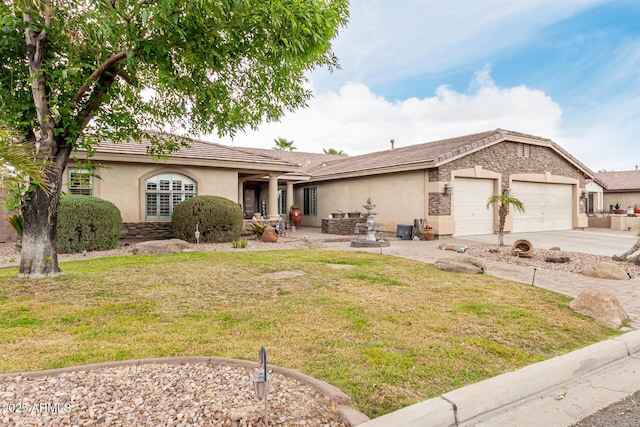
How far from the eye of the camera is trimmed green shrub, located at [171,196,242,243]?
1256cm

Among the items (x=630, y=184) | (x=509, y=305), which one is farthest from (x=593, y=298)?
(x=630, y=184)

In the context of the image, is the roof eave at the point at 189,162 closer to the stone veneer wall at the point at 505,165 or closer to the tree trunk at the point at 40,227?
the tree trunk at the point at 40,227


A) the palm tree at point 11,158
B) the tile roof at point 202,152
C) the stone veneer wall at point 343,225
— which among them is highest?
the tile roof at point 202,152

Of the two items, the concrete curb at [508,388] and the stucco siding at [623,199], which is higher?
the stucco siding at [623,199]

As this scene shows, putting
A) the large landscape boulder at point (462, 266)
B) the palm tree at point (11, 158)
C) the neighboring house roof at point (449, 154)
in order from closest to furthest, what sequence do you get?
the palm tree at point (11, 158)
the large landscape boulder at point (462, 266)
the neighboring house roof at point (449, 154)

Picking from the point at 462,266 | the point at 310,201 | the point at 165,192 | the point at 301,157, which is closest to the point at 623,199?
the point at 310,201

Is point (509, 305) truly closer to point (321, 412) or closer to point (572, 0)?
point (321, 412)

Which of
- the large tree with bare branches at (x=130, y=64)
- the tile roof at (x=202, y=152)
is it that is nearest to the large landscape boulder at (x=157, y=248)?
the large tree with bare branches at (x=130, y=64)

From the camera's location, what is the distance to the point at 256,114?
7.75 metres

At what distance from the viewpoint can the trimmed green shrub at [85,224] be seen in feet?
33.0

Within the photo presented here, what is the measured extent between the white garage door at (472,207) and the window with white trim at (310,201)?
9281 millimetres

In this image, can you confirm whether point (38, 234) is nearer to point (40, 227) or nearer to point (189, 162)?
point (40, 227)

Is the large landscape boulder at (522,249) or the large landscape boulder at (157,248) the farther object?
the large landscape boulder at (157,248)

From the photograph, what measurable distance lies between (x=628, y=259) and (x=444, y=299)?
24.1 ft
